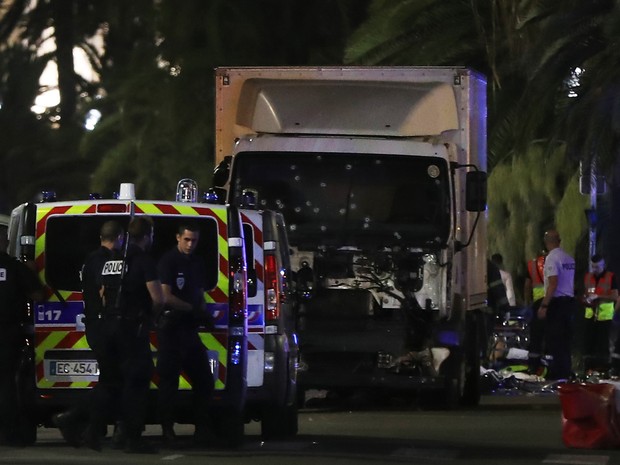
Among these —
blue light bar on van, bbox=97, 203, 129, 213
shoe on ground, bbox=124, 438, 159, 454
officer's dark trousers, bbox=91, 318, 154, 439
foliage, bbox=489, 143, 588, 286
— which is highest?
foliage, bbox=489, 143, 588, 286

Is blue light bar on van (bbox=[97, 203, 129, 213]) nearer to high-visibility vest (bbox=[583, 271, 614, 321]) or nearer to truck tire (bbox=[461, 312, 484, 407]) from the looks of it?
truck tire (bbox=[461, 312, 484, 407])

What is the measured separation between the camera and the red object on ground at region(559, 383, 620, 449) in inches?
501

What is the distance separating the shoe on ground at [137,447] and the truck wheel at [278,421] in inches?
50.6

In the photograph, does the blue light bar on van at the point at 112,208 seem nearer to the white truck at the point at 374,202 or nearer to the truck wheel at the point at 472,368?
A: the white truck at the point at 374,202

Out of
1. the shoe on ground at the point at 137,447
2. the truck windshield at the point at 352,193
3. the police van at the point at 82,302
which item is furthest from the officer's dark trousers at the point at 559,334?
the shoe on ground at the point at 137,447

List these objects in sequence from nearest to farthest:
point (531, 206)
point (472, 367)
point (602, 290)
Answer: point (472, 367), point (602, 290), point (531, 206)

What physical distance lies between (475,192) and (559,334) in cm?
456

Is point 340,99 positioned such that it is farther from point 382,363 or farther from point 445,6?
point 445,6

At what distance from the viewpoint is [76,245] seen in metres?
12.2

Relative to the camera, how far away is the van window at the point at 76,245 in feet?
39.7

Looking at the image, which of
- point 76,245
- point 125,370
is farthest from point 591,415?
point 76,245

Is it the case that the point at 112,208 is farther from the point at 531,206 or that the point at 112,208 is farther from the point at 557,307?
the point at 531,206

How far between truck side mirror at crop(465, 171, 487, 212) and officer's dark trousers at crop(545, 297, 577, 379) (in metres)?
4.31

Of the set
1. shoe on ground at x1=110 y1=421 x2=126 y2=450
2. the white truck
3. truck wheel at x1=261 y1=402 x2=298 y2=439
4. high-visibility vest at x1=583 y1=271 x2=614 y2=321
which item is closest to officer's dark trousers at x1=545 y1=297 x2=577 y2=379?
high-visibility vest at x1=583 y1=271 x2=614 y2=321
